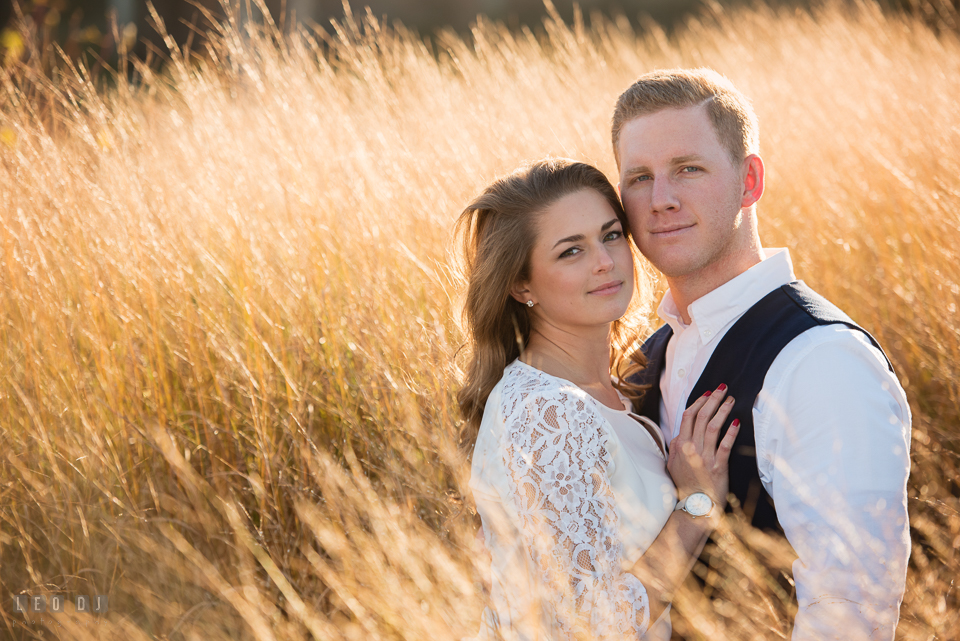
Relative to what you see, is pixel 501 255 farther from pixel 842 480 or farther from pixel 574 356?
pixel 842 480

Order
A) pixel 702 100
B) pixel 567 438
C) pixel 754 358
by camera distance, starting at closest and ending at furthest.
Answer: pixel 567 438 → pixel 754 358 → pixel 702 100

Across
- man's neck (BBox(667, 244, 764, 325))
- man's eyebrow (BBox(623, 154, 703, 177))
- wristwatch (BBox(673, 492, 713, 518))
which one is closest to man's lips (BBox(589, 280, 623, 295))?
man's neck (BBox(667, 244, 764, 325))

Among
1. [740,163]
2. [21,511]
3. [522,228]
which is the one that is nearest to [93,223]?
[21,511]

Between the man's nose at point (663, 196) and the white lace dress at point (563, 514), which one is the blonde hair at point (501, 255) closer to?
the man's nose at point (663, 196)

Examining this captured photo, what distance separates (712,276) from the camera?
82.1 inches

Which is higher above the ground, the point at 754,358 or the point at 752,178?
the point at 752,178

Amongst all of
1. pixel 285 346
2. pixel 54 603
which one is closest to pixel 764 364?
pixel 285 346

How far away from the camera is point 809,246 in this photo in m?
3.80

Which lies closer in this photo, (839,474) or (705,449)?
(839,474)

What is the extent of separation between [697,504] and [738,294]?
2.03 feet

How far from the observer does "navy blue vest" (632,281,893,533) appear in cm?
175

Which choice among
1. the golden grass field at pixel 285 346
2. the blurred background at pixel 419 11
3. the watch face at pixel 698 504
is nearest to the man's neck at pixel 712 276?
the watch face at pixel 698 504

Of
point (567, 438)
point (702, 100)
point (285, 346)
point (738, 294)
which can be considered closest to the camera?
point (567, 438)

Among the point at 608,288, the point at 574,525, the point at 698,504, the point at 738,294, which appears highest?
the point at 608,288
